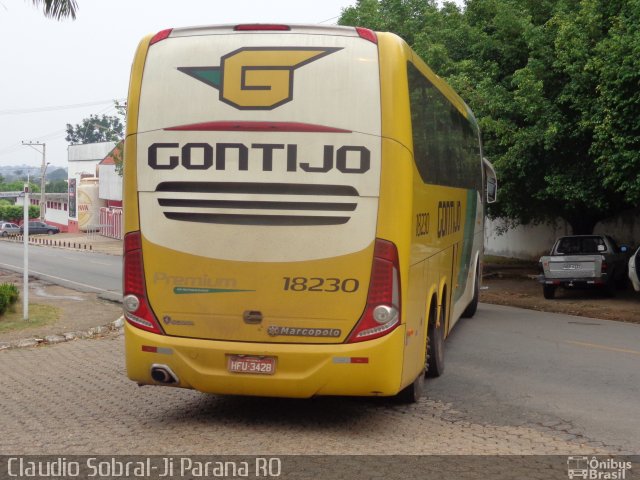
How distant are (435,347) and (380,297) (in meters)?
2.87

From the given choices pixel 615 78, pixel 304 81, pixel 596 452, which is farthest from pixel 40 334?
pixel 615 78

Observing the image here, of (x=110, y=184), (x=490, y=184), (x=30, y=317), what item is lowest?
(x=30, y=317)

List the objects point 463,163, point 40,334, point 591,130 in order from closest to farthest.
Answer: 1. point 463,163
2. point 40,334
3. point 591,130

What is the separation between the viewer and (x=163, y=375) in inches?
297

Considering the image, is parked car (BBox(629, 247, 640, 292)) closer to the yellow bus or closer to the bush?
the yellow bus

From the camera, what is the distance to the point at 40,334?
47.4 ft

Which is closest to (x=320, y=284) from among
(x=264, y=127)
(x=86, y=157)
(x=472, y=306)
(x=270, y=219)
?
(x=270, y=219)

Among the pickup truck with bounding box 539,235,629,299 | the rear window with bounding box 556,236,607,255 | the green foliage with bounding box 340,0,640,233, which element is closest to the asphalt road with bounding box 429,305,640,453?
the pickup truck with bounding box 539,235,629,299

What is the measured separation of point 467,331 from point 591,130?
9016 millimetres

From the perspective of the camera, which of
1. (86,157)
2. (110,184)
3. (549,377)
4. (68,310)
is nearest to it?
(549,377)

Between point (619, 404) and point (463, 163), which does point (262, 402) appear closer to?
point (619, 404)

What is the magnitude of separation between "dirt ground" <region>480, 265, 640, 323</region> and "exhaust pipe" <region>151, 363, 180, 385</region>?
1323 cm

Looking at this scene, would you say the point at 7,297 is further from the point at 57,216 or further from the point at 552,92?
the point at 57,216

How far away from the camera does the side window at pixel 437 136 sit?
8.02m
